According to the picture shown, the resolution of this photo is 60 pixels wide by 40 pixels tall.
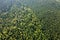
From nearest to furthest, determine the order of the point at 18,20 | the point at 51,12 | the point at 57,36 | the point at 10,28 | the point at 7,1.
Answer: the point at 57,36, the point at 10,28, the point at 18,20, the point at 51,12, the point at 7,1

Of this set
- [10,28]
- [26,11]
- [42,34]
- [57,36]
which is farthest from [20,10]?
[57,36]

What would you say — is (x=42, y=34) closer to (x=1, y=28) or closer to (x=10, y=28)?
(x=10, y=28)

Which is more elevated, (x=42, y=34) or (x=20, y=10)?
(x=20, y=10)

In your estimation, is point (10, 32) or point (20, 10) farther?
point (20, 10)

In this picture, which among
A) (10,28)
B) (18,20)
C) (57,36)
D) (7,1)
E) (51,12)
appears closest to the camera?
(57,36)

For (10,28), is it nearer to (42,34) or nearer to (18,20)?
(18,20)

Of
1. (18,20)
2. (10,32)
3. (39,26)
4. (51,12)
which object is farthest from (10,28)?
(51,12)
